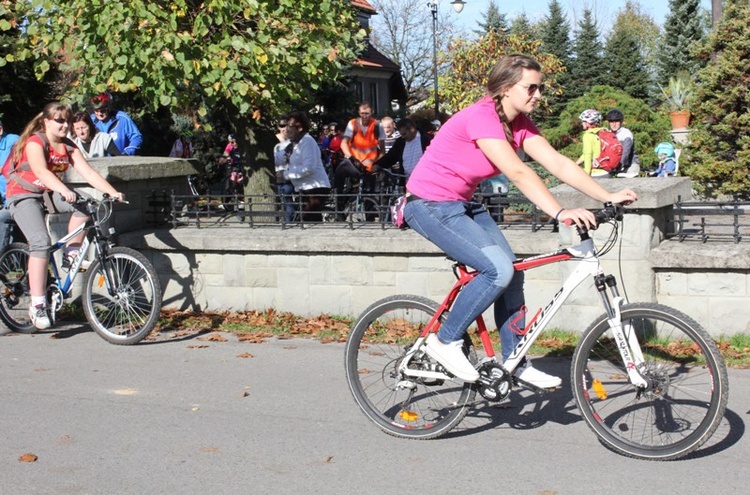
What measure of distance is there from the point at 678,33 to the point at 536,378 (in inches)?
1970

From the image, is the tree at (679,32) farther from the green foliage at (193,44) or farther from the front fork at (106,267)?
the front fork at (106,267)

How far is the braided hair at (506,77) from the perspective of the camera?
197 inches

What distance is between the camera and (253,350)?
24.8ft

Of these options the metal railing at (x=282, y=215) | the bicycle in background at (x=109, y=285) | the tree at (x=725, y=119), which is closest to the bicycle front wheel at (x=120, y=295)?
the bicycle in background at (x=109, y=285)

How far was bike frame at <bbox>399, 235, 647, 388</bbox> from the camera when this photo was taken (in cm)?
480

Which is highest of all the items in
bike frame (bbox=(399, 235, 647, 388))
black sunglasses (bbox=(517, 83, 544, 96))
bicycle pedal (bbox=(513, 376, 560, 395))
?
black sunglasses (bbox=(517, 83, 544, 96))

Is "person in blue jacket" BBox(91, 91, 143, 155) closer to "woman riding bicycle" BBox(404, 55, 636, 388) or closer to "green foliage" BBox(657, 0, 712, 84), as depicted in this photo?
"woman riding bicycle" BBox(404, 55, 636, 388)

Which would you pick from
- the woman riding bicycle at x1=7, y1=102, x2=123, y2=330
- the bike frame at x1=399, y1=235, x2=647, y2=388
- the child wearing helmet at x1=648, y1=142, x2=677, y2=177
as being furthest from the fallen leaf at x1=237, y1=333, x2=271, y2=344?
the child wearing helmet at x1=648, y1=142, x2=677, y2=177

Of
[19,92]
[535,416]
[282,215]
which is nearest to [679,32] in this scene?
[19,92]

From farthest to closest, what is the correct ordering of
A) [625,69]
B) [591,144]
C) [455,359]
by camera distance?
1. [625,69]
2. [591,144]
3. [455,359]

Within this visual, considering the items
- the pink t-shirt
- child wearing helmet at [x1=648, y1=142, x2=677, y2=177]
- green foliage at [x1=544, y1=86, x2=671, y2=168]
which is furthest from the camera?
green foliage at [x1=544, y1=86, x2=671, y2=168]

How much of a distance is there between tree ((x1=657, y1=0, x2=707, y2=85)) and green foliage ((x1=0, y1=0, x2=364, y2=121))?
143 ft

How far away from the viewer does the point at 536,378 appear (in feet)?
17.0

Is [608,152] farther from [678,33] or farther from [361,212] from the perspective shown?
[678,33]
